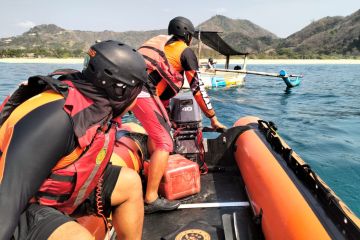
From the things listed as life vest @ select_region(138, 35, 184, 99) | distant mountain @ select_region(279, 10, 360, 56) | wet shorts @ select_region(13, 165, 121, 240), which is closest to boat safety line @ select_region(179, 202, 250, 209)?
life vest @ select_region(138, 35, 184, 99)

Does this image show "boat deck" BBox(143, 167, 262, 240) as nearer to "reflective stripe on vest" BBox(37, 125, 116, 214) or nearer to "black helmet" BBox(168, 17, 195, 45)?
"reflective stripe on vest" BBox(37, 125, 116, 214)

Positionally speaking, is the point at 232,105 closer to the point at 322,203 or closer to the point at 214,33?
the point at 214,33

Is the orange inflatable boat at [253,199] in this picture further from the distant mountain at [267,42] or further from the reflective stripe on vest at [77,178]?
the distant mountain at [267,42]

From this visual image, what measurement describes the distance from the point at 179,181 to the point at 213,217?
1.44 ft

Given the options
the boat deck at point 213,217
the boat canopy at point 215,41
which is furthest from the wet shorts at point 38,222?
the boat canopy at point 215,41

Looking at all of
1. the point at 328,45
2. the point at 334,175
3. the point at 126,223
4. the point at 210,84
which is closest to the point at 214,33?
the point at 210,84

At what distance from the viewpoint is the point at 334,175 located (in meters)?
4.82

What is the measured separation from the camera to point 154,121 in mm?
2797

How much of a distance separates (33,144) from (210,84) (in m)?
14.5

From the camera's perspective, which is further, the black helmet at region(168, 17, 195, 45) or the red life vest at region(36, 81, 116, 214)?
the black helmet at region(168, 17, 195, 45)

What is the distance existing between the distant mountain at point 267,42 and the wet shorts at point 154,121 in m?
37.3

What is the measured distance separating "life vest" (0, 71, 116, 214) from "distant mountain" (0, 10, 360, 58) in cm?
3843

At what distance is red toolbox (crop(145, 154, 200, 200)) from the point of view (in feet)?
9.82

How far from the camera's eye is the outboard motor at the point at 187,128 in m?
3.68
